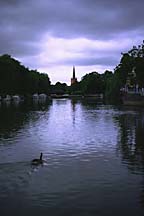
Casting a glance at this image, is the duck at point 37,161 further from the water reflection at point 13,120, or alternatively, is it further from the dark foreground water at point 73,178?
the water reflection at point 13,120

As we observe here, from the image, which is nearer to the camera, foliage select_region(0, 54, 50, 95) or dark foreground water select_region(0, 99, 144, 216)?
dark foreground water select_region(0, 99, 144, 216)

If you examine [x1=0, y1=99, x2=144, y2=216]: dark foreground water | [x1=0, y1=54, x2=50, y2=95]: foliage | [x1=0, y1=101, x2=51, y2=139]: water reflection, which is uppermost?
[x1=0, y1=54, x2=50, y2=95]: foliage

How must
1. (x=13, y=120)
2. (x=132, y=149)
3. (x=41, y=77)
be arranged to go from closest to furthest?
(x=132, y=149)
(x=13, y=120)
(x=41, y=77)

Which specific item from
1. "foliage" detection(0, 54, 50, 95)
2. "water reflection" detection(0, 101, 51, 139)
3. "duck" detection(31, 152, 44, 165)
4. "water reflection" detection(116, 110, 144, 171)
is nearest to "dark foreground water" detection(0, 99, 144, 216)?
"water reflection" detection(116, 110, 144, 171)

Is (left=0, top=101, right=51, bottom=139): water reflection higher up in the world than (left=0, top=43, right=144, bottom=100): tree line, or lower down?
lower down

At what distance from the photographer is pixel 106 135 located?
30.3 m

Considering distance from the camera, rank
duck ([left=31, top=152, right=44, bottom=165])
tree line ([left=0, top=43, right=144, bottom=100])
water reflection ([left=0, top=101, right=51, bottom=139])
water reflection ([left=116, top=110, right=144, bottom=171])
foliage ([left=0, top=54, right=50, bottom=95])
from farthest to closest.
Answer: foliage ([left=0, top=54, right=50, bottom=95]) < tree line ([left=0, top=43, right=144, bottom=100]) < water reflection ([left=0, top=101, right=51, bottom=139]) < water reflection ([left=116, top=110, right=144, bottom=171]) < duck ([left=31, top=152, right=44, bottom=165])

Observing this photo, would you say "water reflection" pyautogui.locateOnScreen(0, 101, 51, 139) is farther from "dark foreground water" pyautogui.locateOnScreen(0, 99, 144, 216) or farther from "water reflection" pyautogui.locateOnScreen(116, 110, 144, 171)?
"water reflection" pyautogui.locateOnScreen(116, 110, 144, 171)

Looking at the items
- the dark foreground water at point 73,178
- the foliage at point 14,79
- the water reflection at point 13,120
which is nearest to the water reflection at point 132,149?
the dark foreground water at point 73,178

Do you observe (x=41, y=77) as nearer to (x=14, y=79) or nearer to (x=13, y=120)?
(x=14, y=79)

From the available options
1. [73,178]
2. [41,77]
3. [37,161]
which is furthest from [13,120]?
[41,77]

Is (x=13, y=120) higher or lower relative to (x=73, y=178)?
higher

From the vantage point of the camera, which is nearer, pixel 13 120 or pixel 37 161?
pixel 37 161

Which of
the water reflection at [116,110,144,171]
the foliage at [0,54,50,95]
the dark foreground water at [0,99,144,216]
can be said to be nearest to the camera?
the dark foreground water at [0,99,144,216]
